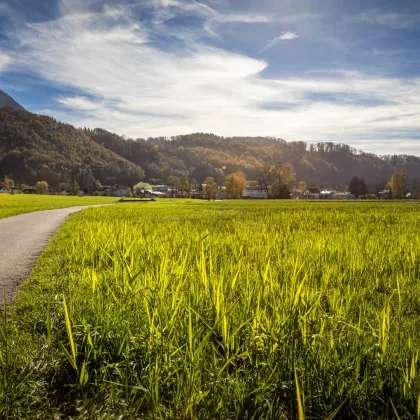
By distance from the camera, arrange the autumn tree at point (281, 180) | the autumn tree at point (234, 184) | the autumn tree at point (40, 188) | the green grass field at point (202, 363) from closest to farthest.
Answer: the green grass field at point (202, 363), the autumn tree at point (281, 180), the autumn tree at point (234, 184), the autumn tree at point (40, 188)

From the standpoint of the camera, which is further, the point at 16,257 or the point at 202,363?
the point at 16,257

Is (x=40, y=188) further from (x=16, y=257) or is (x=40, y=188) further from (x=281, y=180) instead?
(x=16, y=257)

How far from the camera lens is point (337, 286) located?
16.3ft

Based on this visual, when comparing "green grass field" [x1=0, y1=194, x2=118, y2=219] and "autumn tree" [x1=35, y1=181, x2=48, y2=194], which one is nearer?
"green grass field" [x1=0, y1=194, x2=118, y2=219]

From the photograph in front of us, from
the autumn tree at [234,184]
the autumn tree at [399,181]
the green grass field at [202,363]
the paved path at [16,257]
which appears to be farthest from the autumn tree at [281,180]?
the green grass field at [202,363]

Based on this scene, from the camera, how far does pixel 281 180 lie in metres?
121

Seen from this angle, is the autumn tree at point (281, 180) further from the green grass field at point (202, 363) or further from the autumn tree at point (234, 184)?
the green grass field at point (202, 363)

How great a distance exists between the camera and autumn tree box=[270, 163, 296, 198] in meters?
121

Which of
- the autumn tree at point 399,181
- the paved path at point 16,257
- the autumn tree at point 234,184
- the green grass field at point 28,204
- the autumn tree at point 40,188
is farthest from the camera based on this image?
the autumn tree at point 40,188

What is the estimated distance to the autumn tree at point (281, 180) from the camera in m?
121

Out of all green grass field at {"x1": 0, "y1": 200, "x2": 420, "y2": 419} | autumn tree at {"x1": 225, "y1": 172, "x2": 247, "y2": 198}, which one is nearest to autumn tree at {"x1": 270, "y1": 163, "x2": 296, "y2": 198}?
autumn tree at {"x1": 225, "y1": 172, "x2": 247, "y2": 198}

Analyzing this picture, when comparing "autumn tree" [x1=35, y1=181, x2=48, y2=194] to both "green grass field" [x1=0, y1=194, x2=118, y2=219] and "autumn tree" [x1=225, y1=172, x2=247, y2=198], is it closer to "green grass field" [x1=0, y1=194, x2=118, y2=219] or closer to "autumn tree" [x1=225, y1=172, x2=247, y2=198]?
"autumn tree" [x1=225, y1=172, x2=247, y2=198]

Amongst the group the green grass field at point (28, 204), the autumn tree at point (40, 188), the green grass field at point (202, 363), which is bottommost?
the green grass field at point (28, 204)

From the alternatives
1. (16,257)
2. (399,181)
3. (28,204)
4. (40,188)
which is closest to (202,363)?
(16,257)
